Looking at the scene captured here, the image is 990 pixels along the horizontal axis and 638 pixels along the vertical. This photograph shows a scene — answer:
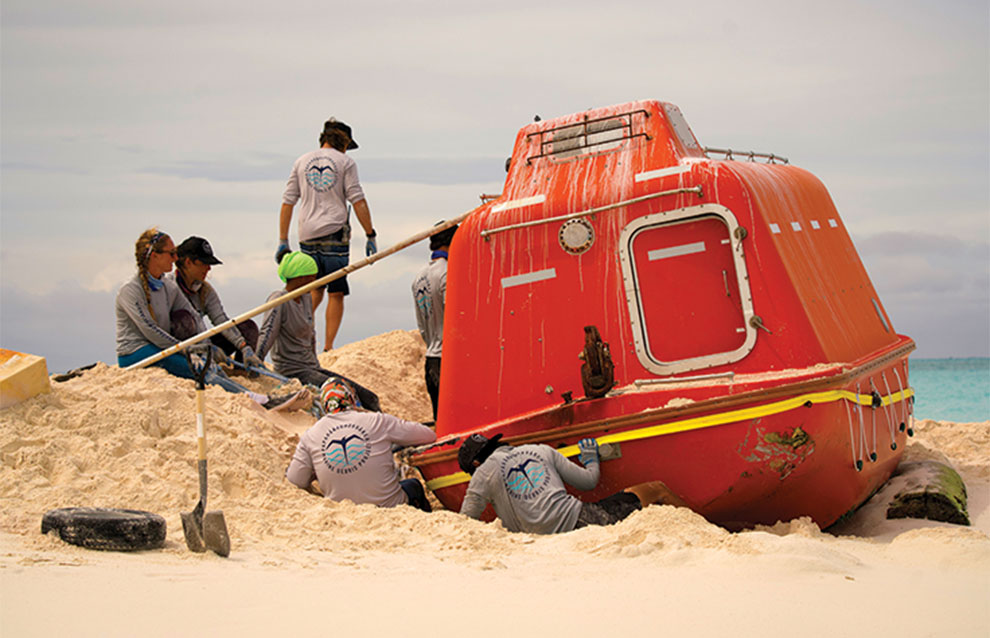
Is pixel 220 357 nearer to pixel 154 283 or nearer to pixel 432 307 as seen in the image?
pixel 154 283

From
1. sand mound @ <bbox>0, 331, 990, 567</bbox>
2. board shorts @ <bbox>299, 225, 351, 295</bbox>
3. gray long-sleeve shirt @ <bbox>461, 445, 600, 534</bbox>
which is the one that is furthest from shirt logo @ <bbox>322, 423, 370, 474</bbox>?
board shorts @ <bbox>299, 225, 351, 295</bbox>

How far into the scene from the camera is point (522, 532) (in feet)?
19.0

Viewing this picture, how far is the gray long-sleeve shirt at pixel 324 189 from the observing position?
32.3 feet

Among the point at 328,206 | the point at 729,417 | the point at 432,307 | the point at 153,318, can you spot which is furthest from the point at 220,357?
the point at 729,417

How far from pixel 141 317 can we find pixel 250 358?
1035mm

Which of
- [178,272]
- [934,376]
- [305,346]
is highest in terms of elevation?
[178,272]

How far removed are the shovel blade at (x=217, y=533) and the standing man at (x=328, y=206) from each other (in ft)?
17.5

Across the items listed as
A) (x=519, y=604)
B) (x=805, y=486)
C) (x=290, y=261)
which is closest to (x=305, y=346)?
(x=290, y=261)

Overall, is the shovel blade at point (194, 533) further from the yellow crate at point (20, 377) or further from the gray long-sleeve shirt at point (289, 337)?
the gray long-sleeve shirt at point (289, 337)

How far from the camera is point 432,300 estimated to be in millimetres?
8102

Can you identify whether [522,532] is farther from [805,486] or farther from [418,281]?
[418,281]

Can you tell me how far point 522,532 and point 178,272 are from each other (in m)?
4.36

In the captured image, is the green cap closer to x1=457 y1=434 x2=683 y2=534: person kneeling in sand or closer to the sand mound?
the sand mound

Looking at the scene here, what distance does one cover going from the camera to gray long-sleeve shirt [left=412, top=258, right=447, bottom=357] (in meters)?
8.09
